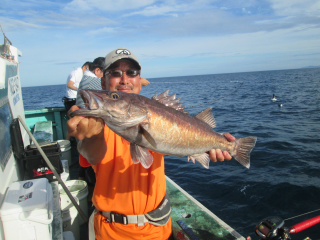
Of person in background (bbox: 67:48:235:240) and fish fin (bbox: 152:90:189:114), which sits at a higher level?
fish fin (bbox: 152:90:189:114)

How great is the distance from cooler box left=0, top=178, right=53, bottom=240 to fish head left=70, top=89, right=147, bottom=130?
1.64m

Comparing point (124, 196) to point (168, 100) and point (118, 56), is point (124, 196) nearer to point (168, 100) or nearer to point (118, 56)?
point (168, 100)

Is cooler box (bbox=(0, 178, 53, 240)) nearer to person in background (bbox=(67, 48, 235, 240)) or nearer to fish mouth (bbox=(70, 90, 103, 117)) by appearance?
person in background (bbox=(67, 48, 235, 240))

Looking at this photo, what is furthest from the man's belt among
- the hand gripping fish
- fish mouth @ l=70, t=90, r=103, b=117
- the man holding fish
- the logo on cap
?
the logo on cap

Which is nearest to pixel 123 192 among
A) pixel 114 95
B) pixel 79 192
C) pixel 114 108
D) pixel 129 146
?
pixel 129 146

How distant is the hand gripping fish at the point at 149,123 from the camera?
2.06 m

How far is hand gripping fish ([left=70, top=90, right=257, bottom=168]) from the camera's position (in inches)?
81.1

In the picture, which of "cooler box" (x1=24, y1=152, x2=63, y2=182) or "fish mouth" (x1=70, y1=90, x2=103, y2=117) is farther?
"cooler box" (x1=24, y1=152, x2=63, y2=182)

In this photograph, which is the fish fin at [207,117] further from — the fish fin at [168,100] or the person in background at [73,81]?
the person in background at [73,81]

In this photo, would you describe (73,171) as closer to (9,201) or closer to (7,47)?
(7,47)

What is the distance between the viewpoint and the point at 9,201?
275 cm

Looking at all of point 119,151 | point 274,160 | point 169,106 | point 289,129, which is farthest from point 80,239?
point 289,129

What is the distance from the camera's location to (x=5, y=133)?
4.06 metres

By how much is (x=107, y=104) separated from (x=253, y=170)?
7.77m
